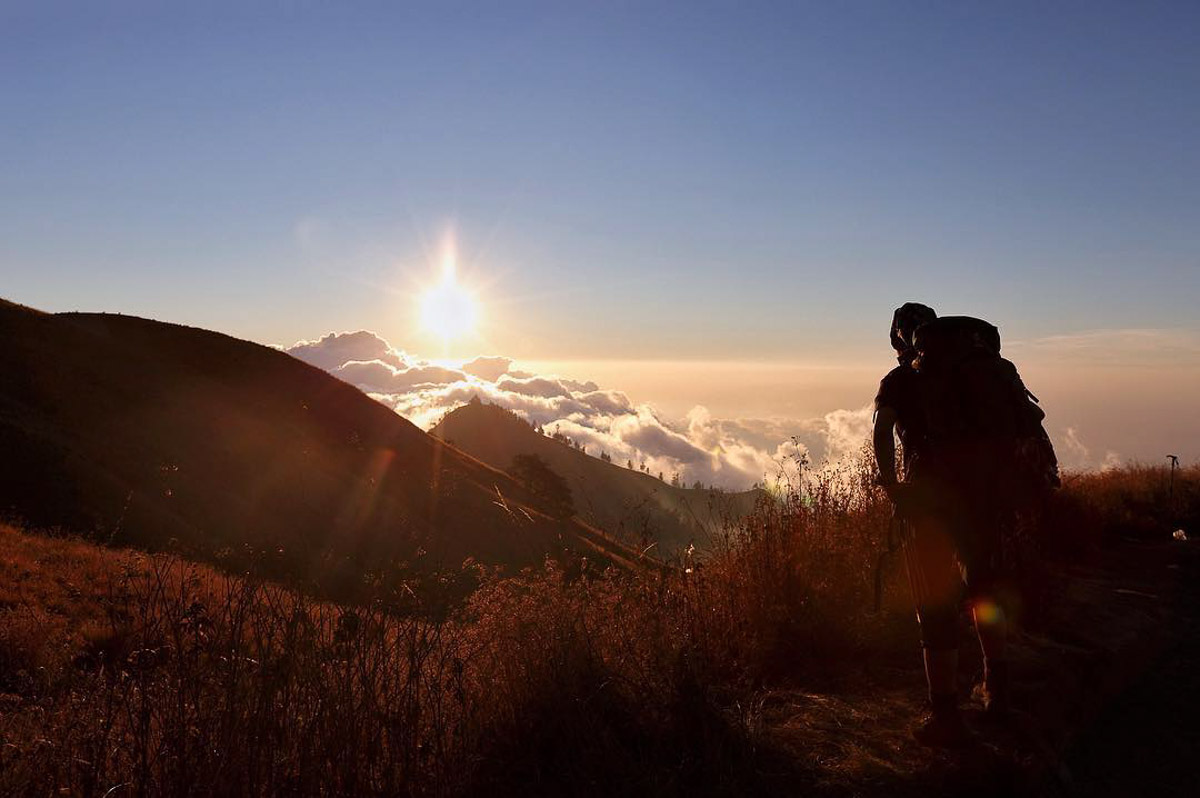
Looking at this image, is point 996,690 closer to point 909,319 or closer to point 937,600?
point 937,600

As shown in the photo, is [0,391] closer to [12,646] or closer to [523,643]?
[12,646]

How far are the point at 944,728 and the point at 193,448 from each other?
3826 cm

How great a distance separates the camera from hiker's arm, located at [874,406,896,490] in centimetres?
376

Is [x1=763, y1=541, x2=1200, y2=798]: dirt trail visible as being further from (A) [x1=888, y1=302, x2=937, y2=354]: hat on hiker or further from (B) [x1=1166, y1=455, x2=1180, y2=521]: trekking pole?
(B) [x1=1166, y1=455, x2=1180, y2=521]: trekking pole

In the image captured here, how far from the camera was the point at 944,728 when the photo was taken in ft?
11.2

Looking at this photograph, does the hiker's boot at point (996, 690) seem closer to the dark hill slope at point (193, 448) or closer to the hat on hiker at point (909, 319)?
the hat on hiker at point (909, 319)

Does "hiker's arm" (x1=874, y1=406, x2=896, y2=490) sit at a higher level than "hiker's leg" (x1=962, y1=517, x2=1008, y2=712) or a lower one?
higher

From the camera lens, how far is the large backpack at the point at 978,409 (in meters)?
3.71

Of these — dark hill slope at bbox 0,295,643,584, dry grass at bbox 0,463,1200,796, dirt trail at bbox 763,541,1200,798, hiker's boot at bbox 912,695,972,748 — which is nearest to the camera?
dry grass at bbox 0,463,1200,796

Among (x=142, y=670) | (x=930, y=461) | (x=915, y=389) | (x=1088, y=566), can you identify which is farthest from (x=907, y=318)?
(x=1088, y=566)

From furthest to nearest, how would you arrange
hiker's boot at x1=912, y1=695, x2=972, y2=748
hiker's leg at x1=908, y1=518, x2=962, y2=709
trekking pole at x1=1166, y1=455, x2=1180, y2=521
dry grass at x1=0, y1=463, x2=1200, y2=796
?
trekking pole at x1=1166, y1=455, x2=1180, y2=521 < hiker's leg at x1=908, y1=518, x2=962, y2=709 < hiker's boot at x1=912, y1=695, x2=972, y2=748 < dry grass at x1=0, y1=463, x2=1200, y2=796

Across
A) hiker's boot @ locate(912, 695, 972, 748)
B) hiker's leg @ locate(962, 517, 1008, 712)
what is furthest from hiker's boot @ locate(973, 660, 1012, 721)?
hiker's boot @ locate(912, 695, 972, 748)

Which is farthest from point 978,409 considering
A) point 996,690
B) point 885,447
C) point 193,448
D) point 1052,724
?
point 193,448

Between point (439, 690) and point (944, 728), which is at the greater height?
point (439, 690)
